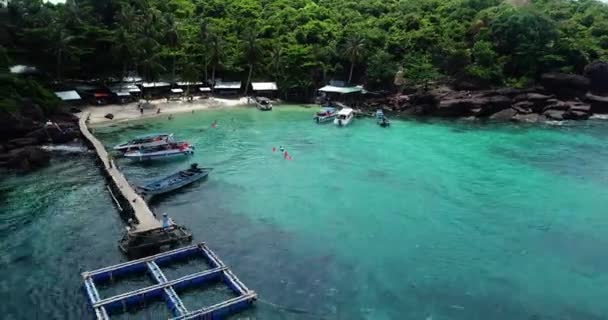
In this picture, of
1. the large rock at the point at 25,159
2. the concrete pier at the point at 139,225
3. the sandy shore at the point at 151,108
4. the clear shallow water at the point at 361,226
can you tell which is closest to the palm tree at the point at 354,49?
the sandy shore at the point at 151,108

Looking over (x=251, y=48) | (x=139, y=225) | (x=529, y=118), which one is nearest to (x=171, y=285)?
(x=139, y=225)

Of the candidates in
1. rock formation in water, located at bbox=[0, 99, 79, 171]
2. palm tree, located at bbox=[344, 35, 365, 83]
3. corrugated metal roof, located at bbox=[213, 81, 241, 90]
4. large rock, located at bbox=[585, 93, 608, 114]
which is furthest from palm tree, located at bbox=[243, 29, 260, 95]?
large rock, located at bbox=[585, 93, 608, 114]

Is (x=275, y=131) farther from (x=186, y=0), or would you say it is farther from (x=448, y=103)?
(x=186, y=0)

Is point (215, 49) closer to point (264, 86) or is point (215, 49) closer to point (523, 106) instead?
point (264, 86)

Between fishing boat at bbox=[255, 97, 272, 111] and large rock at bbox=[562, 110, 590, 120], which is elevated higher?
large rock at bbox=[562, 110, 590, 120]

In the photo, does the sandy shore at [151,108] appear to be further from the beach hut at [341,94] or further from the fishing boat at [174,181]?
the fishing boat at [174,181]

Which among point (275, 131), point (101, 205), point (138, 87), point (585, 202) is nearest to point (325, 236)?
point (101, 205)

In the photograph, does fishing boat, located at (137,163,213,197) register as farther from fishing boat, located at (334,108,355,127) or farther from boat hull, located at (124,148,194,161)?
fishing boat, located at (334,108,355,127)
